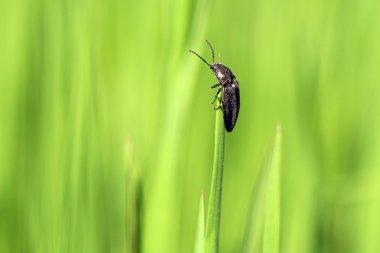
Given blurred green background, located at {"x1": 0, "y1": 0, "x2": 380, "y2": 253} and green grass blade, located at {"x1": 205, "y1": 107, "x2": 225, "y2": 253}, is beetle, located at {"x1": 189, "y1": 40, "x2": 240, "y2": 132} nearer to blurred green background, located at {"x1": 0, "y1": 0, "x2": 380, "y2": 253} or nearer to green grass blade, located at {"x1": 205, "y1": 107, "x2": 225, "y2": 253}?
blurred green background, located at {"x1": 0, "y1": 0, "x2": 380, "y2": 253}

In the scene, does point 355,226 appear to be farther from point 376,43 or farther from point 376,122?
point 376,43

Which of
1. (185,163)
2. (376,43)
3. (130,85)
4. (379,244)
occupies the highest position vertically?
(376,43)

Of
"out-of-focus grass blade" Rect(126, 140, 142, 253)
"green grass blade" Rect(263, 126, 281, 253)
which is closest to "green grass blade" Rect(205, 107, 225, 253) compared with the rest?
"green grass blade" Rect(263, 126, 281, 253)

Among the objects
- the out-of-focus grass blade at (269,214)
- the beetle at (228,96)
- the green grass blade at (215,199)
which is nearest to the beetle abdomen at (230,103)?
the beetle at (228,96)

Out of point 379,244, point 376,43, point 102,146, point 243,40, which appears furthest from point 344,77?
point 102,146

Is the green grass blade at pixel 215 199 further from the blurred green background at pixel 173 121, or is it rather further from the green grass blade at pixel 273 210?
the blurred green background at pixel 173 121

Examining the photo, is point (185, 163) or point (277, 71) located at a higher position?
point (277, 71)

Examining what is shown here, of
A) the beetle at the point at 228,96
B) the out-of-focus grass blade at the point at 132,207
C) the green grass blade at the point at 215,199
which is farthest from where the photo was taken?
the beetle at the point at 228,96
